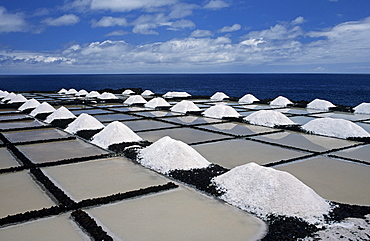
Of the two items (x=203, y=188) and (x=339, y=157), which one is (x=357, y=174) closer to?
(x=339, y=157)

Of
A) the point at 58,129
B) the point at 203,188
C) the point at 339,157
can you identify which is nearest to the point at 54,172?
the point at 203,188

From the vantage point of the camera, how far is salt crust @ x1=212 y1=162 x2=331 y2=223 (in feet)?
14.7

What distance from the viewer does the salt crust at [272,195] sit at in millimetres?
A: 4485

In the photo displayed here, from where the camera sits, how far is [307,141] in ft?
31.7

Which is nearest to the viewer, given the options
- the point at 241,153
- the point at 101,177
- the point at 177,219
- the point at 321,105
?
the point at 177,219

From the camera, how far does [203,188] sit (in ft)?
18.0

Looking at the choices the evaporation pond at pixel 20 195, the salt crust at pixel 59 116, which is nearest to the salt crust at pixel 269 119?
the salt crust at pixel 59 116

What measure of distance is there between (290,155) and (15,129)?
30.0 feet

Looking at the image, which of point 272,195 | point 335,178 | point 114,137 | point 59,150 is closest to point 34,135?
point 59,150

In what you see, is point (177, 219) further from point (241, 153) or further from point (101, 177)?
point (241, 153)

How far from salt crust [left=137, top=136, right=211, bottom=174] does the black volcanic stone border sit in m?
2.25

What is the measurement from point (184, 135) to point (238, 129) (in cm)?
225

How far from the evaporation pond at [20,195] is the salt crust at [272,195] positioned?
9.46ft

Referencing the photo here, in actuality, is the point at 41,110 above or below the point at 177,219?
above
